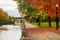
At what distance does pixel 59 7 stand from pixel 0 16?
Result: 306ft

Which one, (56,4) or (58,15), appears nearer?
(56,4)

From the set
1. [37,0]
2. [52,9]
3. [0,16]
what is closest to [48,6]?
[52,9]

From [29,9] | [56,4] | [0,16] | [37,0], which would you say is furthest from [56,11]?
[0,16]

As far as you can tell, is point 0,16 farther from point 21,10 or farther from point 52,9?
point 52,9

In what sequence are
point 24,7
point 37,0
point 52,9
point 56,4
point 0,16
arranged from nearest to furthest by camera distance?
point 56,4 → point 52,9 → point 37,0 → point 24,7 → point 0,16

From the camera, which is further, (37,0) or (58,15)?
(37,0)

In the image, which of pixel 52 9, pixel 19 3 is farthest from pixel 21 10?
pixel 52 9

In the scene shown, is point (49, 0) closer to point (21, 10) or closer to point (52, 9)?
point (52, 9)

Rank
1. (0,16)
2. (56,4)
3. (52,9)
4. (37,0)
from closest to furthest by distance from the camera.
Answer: (56,4) → (52,9) → (37,0) → (0,16)

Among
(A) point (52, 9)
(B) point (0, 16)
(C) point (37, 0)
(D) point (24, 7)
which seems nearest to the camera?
(A) point (52, 9)

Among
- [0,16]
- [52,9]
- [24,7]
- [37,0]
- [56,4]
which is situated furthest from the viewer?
[0,16]

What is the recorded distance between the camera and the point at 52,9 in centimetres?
3966

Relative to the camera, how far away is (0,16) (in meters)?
131

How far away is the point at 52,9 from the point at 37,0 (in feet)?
14.5
